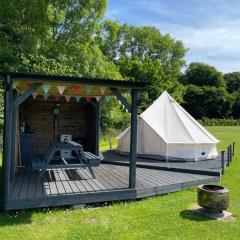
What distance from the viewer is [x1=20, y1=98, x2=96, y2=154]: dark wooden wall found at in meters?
10.5

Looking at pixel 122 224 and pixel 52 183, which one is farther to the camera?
pixel 52 183

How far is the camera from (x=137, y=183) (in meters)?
7.58

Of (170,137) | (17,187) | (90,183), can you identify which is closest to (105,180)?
(90,183)

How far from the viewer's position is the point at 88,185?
7.21 meters

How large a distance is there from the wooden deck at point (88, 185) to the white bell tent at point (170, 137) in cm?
209

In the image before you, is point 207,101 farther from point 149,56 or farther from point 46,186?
point 46,186

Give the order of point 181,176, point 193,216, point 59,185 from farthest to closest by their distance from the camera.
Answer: point 181,176 → point 59,185 → point 193,216

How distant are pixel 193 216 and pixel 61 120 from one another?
20.2 feet

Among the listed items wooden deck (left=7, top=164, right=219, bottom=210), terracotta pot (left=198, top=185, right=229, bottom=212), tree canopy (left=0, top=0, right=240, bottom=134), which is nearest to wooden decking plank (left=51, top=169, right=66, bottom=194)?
wooden deck (left=7, top=164, right=219, bottom=210)

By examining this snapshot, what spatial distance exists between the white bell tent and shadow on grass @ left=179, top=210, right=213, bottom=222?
16.3 feet

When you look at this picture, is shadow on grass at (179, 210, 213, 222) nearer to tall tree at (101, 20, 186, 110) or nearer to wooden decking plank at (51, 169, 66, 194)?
wooden decking plank at (51, 169, 66, 194)

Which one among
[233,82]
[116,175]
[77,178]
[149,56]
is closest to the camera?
[77,178]

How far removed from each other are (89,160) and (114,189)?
1.09m

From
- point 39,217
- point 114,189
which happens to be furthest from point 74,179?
point 39,217
